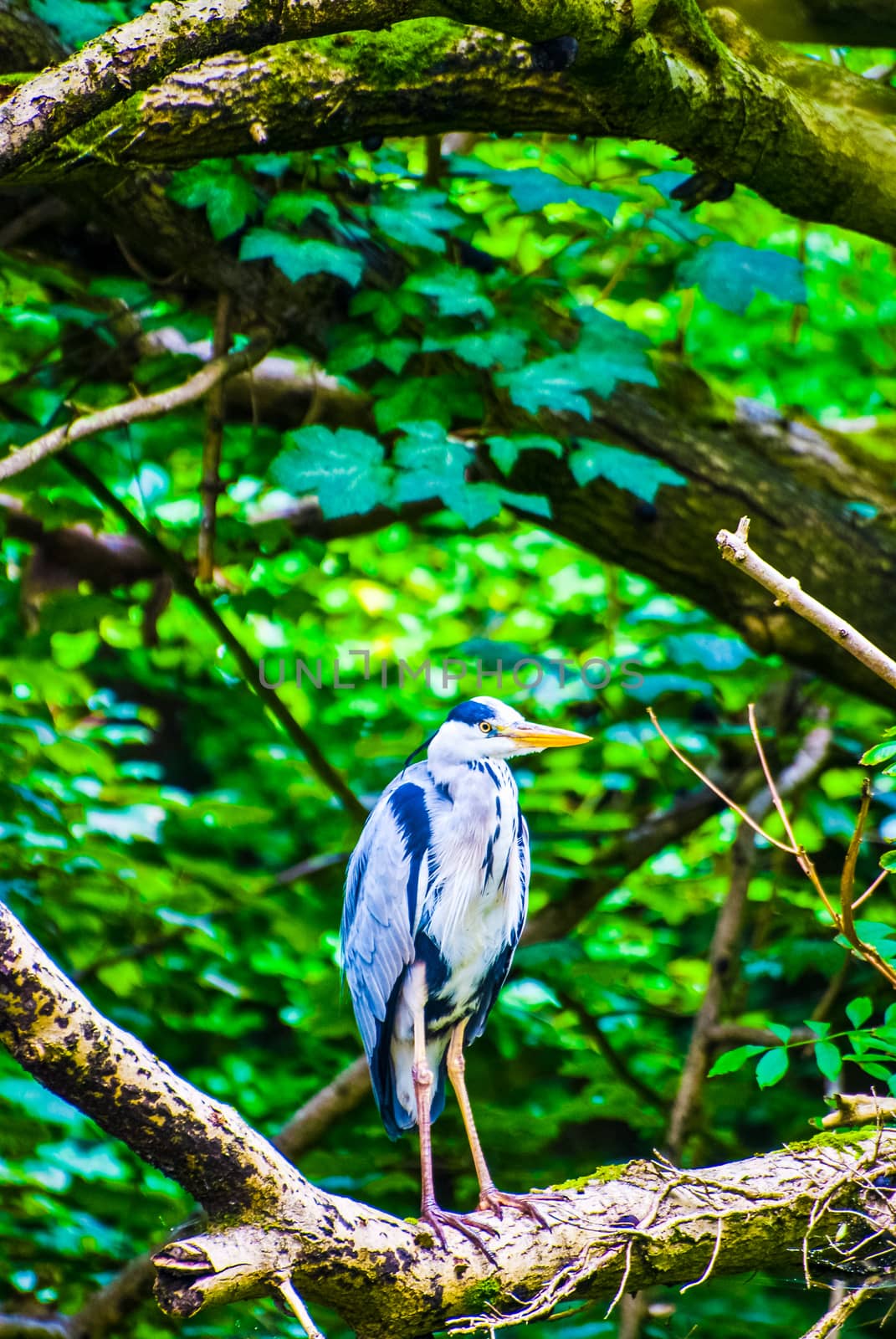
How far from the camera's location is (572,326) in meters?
2.97

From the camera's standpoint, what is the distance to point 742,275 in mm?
2639

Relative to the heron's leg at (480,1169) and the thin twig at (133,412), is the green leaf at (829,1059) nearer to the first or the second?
the heron's leg at (480,1169)

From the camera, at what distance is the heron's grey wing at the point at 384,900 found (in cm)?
214

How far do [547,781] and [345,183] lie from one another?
183cm

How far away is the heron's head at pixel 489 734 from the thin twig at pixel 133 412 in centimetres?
100

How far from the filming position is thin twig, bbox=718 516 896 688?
1.36m

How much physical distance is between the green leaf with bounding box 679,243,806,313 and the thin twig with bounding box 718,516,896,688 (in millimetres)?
1401

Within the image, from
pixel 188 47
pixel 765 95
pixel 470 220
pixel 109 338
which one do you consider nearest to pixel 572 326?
pixel 470 220

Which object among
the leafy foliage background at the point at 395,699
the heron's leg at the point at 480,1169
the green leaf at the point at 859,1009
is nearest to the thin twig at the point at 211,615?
the leafy foliage background at the point at 395,699

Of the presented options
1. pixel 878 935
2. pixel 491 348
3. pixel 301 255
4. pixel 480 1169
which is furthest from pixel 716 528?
pixel 480 1169

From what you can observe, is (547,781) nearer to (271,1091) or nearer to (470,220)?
(271,1091)

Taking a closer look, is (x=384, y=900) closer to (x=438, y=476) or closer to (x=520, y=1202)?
(x=520, y=1202)

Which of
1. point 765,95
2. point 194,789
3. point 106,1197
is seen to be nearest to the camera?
point 765,95

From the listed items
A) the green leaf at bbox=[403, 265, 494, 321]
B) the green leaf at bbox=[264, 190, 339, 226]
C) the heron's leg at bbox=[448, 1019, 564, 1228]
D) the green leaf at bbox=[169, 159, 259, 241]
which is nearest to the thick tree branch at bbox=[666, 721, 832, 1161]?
the heron's leg at bbox=[448, 1019, 564, 1228]
